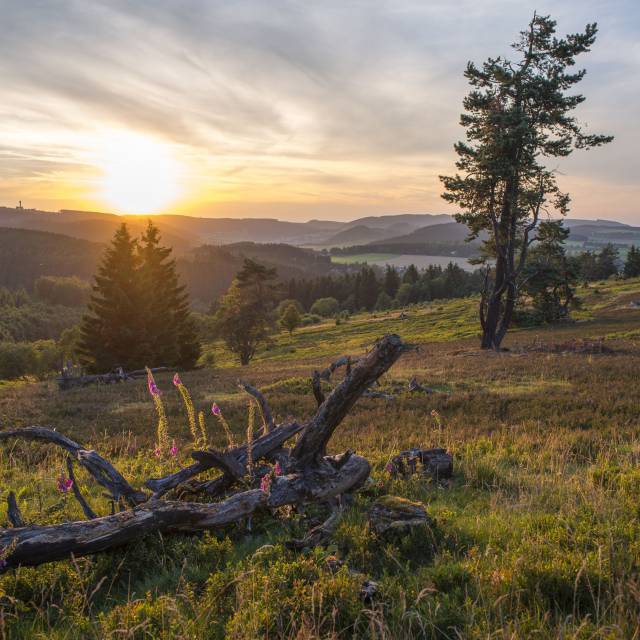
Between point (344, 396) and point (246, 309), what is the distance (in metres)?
48.9

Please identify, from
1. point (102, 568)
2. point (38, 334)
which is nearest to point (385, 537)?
point (102, 568)

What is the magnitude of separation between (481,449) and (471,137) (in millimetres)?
21598

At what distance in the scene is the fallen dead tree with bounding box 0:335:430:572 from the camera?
341 cm

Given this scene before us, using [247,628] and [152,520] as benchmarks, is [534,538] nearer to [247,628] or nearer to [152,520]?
[247,628]

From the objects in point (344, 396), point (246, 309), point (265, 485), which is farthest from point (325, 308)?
point (265, 485)

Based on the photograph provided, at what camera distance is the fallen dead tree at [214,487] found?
134 inches

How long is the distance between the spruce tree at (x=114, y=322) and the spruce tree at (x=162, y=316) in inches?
30.3

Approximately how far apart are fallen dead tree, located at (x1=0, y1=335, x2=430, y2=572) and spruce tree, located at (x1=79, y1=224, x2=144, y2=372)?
3449cm

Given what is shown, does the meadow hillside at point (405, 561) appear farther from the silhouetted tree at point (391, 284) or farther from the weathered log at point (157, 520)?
the silhouetted tree at point (391, 284)

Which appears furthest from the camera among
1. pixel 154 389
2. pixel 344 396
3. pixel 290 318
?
pixel 290 318

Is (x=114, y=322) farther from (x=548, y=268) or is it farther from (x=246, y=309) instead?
(x=548, y=268)

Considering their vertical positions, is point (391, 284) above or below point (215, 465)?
above

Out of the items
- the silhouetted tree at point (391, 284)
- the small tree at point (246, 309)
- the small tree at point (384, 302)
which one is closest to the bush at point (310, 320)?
the small tree at point (384, 302)

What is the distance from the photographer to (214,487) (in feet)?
16.4
